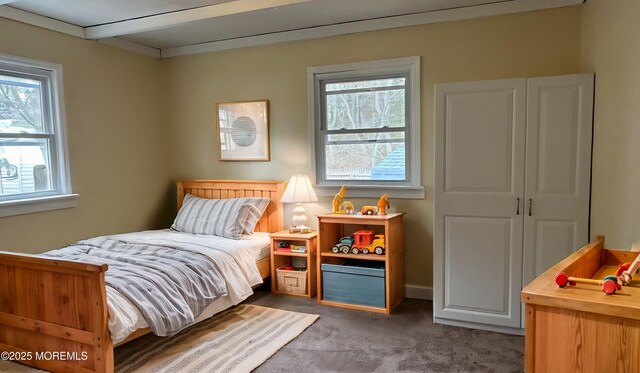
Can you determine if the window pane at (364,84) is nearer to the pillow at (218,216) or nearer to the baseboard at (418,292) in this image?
the pillow at (218,216)

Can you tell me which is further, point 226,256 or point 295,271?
point 295,271

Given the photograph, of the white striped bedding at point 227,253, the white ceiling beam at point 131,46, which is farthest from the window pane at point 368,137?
the white ceiling beam at point 131,46

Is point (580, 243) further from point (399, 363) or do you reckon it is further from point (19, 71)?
Answer: point (19, 71)

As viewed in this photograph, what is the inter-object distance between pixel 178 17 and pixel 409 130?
2127 millimetres

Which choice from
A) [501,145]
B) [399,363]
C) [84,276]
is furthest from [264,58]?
[399,363]

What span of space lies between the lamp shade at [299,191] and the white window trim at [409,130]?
20cm

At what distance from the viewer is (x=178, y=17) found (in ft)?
11.7

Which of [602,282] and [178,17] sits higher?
[178,17]

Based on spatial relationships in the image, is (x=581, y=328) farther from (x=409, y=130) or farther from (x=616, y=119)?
(x=409, y=130)

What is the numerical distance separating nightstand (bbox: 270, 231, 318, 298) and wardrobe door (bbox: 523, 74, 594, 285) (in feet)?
5.73

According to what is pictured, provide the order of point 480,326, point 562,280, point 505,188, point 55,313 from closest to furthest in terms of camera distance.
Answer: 1. point 562,280
2. point 55,313
3. point 505,188
4. point 480,326

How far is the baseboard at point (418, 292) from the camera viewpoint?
3914 millimetres

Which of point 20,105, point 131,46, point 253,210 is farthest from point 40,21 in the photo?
point 253,210

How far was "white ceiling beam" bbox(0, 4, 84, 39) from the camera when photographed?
11.2ft
